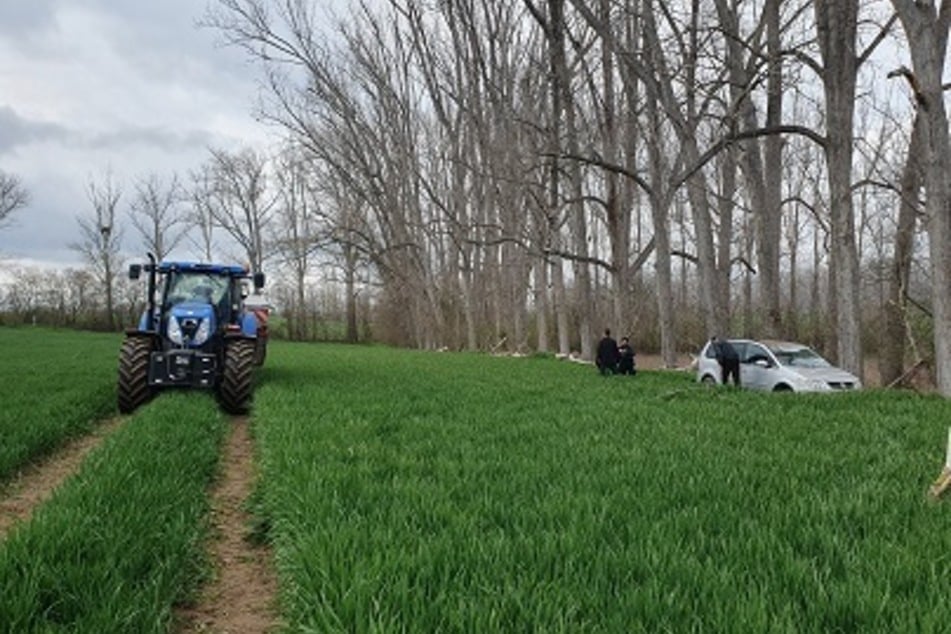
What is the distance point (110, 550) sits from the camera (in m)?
3.92

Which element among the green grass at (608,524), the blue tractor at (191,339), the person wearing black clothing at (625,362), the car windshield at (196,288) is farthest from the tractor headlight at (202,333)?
the person wearing black clothing at (625,362)

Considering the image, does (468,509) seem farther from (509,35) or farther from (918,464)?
(509,35)

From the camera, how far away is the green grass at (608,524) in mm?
2834

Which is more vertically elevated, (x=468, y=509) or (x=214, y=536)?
(x=468, y=509)

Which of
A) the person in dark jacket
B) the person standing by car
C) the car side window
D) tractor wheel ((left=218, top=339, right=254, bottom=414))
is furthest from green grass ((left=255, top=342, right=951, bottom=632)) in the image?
the person in dark jacket

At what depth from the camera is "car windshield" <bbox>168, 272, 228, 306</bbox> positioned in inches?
544

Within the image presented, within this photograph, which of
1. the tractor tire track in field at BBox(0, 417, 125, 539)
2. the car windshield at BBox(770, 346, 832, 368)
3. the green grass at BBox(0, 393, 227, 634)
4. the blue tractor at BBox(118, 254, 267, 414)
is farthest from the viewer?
the car windshield at BBox(770, 346, 832, 368)

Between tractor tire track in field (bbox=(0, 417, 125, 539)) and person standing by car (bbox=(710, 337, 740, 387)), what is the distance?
12.6 metres

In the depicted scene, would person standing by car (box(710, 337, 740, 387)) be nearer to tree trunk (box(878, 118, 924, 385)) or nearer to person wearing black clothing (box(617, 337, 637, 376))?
person wearing black clothing (box(617, 337, 637, 376))

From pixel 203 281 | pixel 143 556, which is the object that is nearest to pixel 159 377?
pixel 203 281

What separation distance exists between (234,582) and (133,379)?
8.52 metres

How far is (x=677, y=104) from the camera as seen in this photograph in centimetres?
1756

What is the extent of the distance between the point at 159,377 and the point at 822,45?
14.1m

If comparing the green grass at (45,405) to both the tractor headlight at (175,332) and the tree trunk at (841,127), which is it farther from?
the tree trunk at (841,127)
